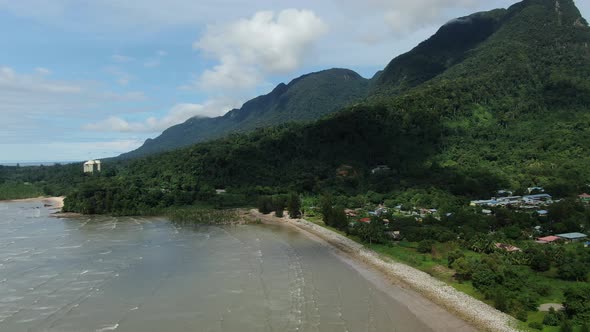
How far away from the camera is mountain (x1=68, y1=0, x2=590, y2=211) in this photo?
81562 millimetres

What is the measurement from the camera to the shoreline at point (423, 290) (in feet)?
86.5

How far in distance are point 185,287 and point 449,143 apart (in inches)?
3077

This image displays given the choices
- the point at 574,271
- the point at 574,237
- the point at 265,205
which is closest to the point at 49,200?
the point at 265,205

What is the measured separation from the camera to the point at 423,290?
107 feet

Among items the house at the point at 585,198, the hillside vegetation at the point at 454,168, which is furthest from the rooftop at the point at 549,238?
the house at the point at 585,198

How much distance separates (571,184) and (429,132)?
38569mm

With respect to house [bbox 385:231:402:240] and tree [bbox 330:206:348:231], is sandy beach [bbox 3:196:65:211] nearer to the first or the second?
tree [bbox 330:206:348:231]

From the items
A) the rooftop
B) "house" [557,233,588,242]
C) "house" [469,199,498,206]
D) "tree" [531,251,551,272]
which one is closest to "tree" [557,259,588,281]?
"tree" [531,251,551,272]

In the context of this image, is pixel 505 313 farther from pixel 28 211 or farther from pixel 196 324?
pixel 28 211

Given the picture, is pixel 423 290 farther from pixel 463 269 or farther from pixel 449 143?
pixel 449 143

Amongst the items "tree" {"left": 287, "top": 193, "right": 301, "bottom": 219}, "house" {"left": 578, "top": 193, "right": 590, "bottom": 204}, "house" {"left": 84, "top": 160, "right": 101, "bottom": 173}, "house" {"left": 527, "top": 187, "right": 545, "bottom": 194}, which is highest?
"house" {"left": 84, "top": 160, "right": 101, "bottom": 173}

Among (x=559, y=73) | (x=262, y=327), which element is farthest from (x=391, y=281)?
(x=559, y=73)

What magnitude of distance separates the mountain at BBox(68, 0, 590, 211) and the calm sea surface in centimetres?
3559

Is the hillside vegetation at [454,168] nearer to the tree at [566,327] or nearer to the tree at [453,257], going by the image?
the tree at [453,257]
